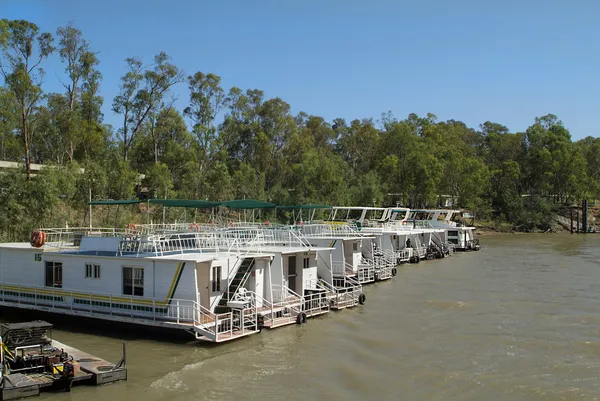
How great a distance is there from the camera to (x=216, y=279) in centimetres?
1975

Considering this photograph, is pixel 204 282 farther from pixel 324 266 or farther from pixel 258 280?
pixel 324 266

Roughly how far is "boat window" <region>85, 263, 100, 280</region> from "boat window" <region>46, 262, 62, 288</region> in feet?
5.35

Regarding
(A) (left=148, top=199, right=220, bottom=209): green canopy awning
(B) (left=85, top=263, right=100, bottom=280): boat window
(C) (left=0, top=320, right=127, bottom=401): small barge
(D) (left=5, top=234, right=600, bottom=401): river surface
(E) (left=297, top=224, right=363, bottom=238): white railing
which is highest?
(A) (left=148, top=199, right=220, bottom=209): green canopy awning

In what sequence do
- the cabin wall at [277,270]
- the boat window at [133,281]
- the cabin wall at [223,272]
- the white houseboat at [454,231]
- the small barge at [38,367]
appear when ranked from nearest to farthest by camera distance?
the small barge at [38,367], the cabin wall at [223,272], the boat window at [133,281], the cabin wall at [277,270], the white houseboat at [454,231]

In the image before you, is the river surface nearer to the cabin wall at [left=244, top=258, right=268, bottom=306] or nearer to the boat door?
the cabin wall at [left=244, top=258, right=268, bottom=306]

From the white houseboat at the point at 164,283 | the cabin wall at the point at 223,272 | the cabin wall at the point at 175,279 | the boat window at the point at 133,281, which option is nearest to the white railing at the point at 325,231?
the white houseboat at the point at 164,283

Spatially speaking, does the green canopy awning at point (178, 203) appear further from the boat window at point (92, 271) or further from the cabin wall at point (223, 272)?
the cabin wall at point (223, 272)

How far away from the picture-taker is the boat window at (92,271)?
2063 centimetres

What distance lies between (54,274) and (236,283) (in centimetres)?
741

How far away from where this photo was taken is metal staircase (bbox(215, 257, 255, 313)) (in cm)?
1994

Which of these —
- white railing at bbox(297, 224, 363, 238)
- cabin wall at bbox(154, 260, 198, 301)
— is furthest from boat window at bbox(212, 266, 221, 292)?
white railing at bbox(297, 224, 363, 238)

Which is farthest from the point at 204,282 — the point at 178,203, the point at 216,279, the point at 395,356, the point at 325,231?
the point at 325,231

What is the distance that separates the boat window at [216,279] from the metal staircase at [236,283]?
16.4 inches

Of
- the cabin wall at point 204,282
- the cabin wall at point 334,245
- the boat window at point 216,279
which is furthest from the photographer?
the cabin wall at point 334,245
